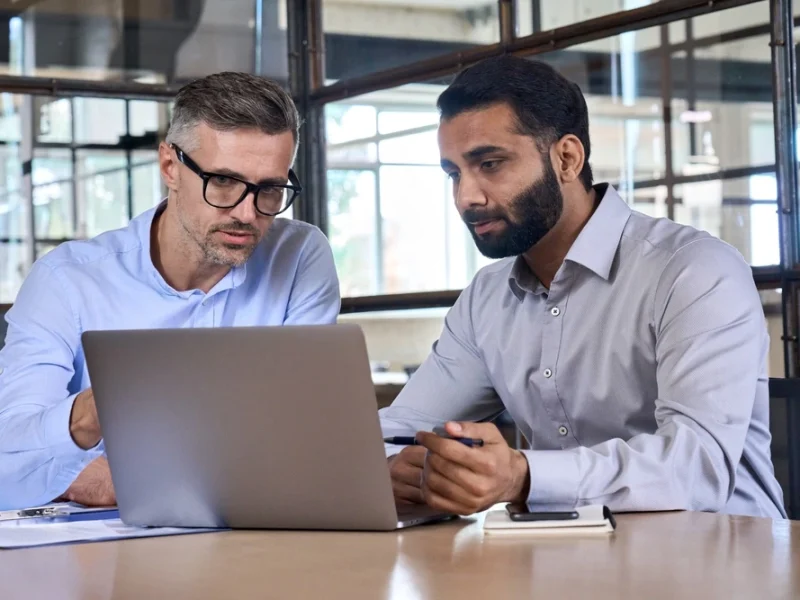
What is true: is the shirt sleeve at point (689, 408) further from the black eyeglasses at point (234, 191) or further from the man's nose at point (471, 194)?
the black eyeglasses at point (234, 191)

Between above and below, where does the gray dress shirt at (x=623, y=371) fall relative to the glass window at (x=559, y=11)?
below

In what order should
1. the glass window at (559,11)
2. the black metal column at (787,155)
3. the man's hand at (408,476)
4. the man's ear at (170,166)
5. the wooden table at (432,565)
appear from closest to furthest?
1. the wooden table at (432,565)
2. the man's hand at (408,476)
3. the man's ear at (170,166)
4. the black metal column at (787,155)
5. the glass window at (559,11)

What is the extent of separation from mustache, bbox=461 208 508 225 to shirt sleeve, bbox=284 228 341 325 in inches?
17.2

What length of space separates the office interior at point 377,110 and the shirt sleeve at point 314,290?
3.65ft

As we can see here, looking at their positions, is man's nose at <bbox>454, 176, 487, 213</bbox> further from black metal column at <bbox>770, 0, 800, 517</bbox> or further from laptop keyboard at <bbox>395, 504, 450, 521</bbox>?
black metal column at <bbox>770, 0, 800, 517</bbox>

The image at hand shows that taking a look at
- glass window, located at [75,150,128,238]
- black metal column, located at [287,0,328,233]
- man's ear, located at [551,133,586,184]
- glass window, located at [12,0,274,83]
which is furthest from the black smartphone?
glass window, located at [75,150,128,238]

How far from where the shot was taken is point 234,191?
6.95 feet

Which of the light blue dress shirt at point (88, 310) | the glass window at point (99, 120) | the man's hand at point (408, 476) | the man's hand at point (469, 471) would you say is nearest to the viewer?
the man's hand at point (469, 471)

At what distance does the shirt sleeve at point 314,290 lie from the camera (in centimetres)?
236

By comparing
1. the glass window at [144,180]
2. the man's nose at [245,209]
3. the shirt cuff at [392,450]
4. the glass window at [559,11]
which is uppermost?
the glass window at [559,11]

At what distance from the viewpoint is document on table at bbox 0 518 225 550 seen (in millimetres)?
1390

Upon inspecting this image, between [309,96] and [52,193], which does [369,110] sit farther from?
[52,193]

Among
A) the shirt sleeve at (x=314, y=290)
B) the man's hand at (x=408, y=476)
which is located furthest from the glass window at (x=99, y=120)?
the man's hand at (x=408, y=476)

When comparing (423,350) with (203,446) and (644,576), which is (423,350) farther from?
(644,576)
